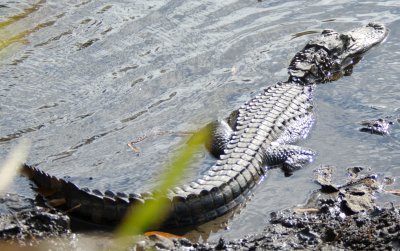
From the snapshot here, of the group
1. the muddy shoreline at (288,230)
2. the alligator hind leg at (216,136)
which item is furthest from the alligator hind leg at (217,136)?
the muddy shoreline at (288,230)

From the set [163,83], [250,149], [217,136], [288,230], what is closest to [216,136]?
[217,136]

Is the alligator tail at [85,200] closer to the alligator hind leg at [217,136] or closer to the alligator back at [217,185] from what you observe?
the alligator back at [217,185]

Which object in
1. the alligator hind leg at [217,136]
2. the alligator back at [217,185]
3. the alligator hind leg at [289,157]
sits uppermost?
the alligator back at [217,185]

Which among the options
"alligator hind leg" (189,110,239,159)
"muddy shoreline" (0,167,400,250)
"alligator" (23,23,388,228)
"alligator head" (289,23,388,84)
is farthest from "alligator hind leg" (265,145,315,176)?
"alligator head" (289,23,388,84)

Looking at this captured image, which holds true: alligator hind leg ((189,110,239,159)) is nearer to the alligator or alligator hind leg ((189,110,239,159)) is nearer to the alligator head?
the alligator

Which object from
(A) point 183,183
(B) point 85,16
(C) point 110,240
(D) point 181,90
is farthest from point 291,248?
(B) point 85,16

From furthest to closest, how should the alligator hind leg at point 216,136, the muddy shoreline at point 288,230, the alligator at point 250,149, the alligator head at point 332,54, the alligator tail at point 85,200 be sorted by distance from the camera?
1. the alligator head at point 332,54
2. the alligator hind leg at point 216,136
3. the alligator at point 250,149
4. the alligator tail at point 85,200
5. the muddy shoreline at point 288,230
